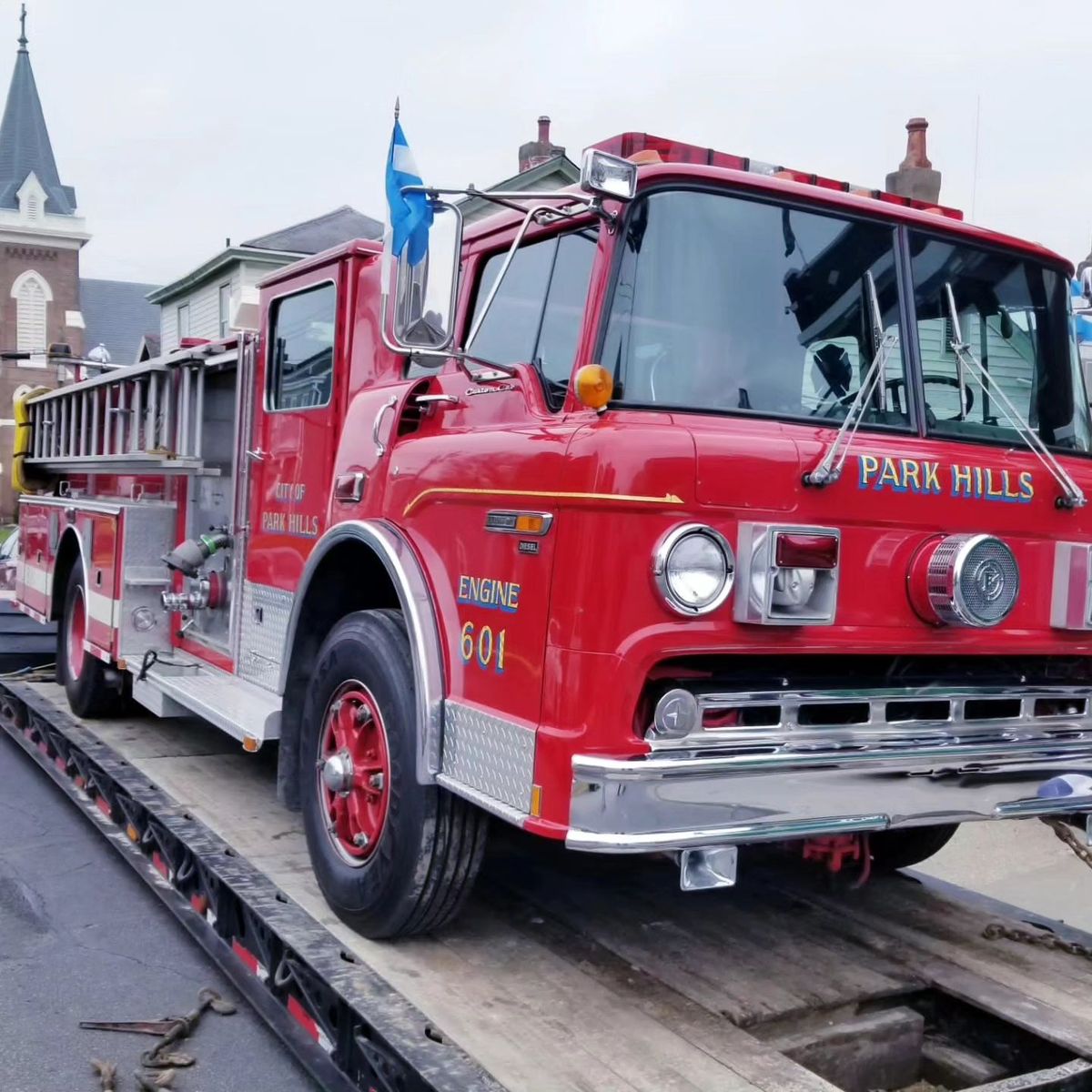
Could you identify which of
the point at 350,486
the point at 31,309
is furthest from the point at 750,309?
the point at 31,309

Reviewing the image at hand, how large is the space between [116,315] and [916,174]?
47.4 metres

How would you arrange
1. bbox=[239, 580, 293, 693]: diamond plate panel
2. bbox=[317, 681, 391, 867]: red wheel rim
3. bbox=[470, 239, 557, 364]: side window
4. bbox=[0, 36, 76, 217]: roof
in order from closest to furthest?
bbox=[470, 239, 557, 364]: side window, bbox=[317, 681, 391, 867]: red wheel rim, bbox=[239, 580, 293, 693]: diamond plate panel, bbox=[0, 36, 76, 217]: roof

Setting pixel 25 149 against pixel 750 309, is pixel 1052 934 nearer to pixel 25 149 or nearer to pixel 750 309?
pixel 750 309

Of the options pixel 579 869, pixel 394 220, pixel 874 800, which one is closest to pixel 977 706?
pixel 874 800

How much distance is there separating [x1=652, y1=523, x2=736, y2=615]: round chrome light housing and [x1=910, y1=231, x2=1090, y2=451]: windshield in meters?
0.95

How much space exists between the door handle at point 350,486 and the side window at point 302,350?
20.4 inches

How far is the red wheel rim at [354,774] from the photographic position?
377cm

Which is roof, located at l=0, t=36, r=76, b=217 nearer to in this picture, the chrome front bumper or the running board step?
the running board step

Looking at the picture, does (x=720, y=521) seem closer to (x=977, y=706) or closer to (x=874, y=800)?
(x=874, y=800)

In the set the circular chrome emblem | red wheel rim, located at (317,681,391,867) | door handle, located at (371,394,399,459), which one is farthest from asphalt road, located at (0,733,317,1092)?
door handle, located at (371,394,399,459)

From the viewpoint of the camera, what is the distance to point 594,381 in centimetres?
302

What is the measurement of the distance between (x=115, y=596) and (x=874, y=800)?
4.18 metres

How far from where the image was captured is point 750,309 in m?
3.35

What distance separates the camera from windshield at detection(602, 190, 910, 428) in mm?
3215
